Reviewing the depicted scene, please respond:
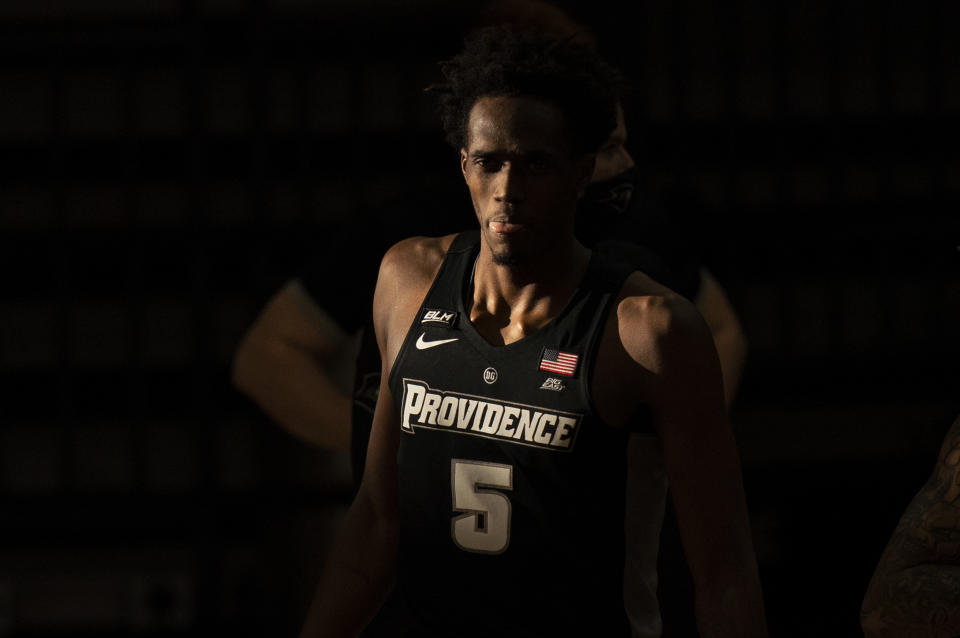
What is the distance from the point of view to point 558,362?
2684 mm

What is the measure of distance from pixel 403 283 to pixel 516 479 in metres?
0.51

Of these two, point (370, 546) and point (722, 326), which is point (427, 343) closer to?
point (370, 546)

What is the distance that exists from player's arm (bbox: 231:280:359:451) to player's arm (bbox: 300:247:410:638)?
61cm

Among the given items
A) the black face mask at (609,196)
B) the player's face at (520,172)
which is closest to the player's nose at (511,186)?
the player's face at (520,172)

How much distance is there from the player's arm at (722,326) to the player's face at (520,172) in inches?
37.1

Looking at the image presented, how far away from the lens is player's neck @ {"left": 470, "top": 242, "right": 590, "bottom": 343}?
2758 mm

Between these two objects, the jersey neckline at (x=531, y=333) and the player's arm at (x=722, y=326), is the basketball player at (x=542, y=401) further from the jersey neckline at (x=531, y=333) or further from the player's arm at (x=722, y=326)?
the player's arm at (x=722, y=326)

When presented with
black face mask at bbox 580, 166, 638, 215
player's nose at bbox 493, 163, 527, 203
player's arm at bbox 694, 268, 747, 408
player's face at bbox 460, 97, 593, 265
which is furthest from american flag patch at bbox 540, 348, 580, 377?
player's arm at bbox 694, 268, 747, 408

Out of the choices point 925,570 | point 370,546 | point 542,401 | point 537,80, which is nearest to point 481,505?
point 542,401

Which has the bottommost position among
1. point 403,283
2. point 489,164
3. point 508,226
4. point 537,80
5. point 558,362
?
point 558,362

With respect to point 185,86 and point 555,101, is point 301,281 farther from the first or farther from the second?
point 185,86

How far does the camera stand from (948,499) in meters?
2.90

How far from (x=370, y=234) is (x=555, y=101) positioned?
2.94ft

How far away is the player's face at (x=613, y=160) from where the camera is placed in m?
3.39
